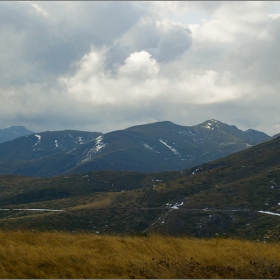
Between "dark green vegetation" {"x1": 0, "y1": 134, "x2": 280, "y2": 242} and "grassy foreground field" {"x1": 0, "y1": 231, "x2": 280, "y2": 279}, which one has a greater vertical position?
"grassy foreground field" {"x1": 0, "y1": 231, "x2": 280, "y2": 279}

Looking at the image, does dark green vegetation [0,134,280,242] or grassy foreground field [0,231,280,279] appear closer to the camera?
grassy foreground field [0,231,280,279]

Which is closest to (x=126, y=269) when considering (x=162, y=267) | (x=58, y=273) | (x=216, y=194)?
(x=162, y=267)

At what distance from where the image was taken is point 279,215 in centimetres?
12812

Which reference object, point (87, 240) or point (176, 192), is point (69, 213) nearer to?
point (176, 192)

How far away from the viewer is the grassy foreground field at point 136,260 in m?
14.4

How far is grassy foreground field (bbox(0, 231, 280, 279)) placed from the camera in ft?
47.3

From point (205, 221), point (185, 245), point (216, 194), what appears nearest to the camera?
point (185, 245)

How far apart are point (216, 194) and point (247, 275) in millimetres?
160178

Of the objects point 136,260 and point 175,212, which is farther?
point 175,212

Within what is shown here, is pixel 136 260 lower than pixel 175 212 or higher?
higher

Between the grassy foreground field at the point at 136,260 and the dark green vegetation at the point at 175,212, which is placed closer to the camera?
the grassy foreground field at the point at 136,260

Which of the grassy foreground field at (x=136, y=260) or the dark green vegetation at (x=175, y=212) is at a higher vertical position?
the grassy foreground field at (x=136, y=260)

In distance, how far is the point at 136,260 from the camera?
1553 centimetres

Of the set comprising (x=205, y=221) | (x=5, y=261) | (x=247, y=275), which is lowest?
(x=205, y=221)
